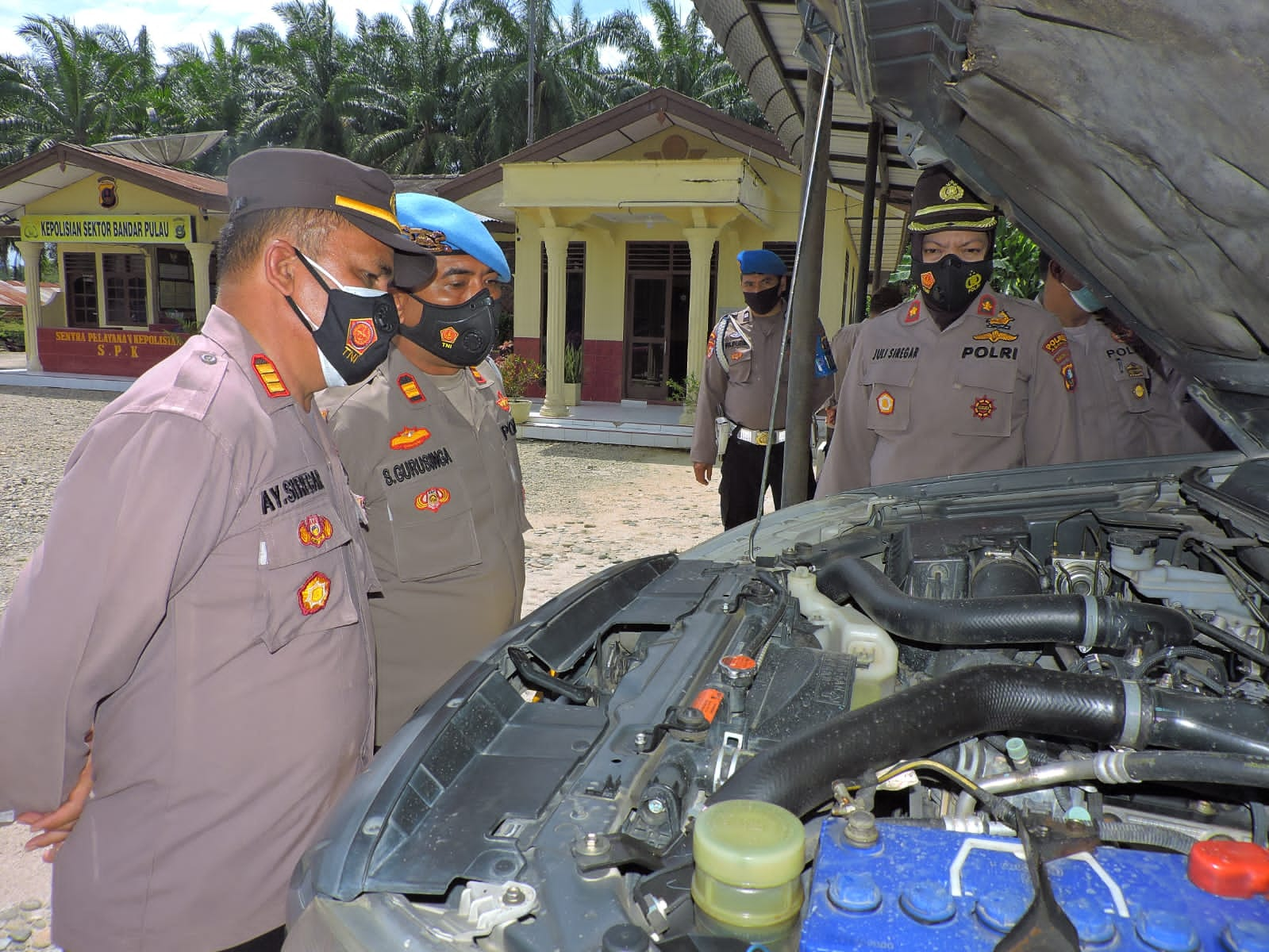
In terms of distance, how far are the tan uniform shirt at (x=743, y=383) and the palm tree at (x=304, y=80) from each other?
26793 millimetres

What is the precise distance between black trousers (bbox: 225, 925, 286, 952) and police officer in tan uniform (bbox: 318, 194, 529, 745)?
80 cm

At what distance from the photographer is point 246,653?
1400 mm

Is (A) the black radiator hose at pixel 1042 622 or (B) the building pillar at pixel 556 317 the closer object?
(A) the black radiator hose at pixel 1042 622

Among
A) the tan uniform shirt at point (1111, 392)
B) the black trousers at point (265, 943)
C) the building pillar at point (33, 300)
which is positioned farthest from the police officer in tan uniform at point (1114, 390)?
the building pillar at point (33, 300)

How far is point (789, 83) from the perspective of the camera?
514 cm

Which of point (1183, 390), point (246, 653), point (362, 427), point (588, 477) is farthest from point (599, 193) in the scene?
point (246, 653)

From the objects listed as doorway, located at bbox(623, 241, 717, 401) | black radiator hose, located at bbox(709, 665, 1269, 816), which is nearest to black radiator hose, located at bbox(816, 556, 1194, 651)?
black radiator hose, located at bbox(709, 665, 1269, 816)

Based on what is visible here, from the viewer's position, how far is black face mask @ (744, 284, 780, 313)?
15.9 feet

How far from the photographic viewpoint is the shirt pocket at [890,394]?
132 inches

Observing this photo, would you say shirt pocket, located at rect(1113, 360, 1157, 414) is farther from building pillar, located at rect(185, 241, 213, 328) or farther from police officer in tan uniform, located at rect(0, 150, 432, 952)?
building pillar, located at rect(185, 241, 213, 328)

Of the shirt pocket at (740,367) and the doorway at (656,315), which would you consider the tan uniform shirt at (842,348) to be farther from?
the doorway at (656,315)

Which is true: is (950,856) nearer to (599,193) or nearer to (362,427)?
(362,427)

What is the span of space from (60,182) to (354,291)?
19.0m

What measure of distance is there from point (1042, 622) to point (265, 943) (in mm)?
1448
